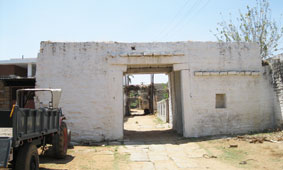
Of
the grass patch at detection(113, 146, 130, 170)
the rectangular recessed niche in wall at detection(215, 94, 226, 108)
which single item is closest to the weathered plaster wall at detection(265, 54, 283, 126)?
the rectangular recessed niche in wall at detection(215, 94, 226, 108)

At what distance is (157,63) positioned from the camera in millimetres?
10453

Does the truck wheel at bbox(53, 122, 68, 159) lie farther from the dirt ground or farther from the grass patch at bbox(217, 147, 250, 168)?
the grass patch at bbox(217, 147, 250, 168)

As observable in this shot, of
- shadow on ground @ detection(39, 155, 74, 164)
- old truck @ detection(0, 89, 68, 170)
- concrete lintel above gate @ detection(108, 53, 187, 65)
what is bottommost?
shadow on ground @ detection(39, 155, 74, 164)

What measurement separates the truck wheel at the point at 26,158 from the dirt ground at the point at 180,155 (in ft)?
4.49

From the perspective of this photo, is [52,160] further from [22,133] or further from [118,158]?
[22,133]

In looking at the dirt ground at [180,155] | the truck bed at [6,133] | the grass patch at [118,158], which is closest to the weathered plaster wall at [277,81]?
the dirt ground at [180,155]

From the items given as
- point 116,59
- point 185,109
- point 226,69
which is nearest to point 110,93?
point 116,59

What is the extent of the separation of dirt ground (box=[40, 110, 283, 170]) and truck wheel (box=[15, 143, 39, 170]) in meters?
1.37

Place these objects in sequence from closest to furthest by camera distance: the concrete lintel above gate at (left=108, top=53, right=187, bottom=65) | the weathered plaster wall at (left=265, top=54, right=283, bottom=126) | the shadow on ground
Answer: the shadow on ground < the concrete lintel above gate at (left=108, top=53, right=187, bottom=65) < the weathered plaster wall at (left=265, top=54, right=283, bottom=126)

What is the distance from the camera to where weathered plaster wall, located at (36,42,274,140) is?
32.9 ft

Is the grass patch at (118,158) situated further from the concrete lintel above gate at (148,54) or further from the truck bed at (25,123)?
the concrete lintel above gate at (148,54)

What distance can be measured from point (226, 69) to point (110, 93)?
5.20m

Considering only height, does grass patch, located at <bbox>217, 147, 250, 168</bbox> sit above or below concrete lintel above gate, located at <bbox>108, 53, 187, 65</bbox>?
below

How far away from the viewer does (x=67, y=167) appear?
6.07m
